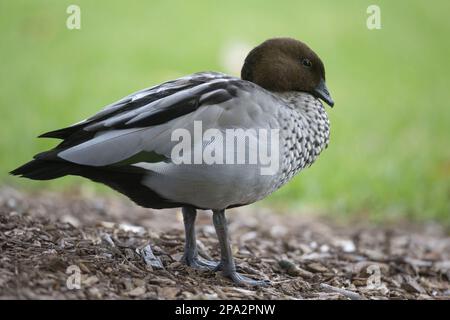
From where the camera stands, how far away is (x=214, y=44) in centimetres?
1027

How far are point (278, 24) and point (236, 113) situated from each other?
7.67 m

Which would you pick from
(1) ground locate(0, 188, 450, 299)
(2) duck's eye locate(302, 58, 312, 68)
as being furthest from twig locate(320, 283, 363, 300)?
(2) duck's eye locate(302, 58, 312, 68)

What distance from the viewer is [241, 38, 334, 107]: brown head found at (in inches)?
158

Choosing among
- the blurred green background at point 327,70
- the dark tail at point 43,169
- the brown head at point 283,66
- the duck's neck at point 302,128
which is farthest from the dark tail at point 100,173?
the blurred green background at point 327,70

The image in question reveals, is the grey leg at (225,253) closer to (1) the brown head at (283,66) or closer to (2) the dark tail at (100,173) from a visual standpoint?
(2) the dark tail at (100,173)

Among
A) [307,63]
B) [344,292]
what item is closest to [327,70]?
[307,63]

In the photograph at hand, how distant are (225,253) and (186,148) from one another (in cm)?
66

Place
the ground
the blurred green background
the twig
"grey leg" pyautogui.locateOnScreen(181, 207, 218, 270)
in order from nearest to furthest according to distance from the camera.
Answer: the ground, the twig, "grey leg" pyautogui.locateOnScreen(181, 207, 218, 270), the blurred green background

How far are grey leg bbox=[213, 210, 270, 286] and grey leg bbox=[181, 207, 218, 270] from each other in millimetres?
197

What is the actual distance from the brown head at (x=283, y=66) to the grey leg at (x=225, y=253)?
0.84 metres

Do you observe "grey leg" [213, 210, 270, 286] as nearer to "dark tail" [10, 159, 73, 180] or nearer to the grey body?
the grey body

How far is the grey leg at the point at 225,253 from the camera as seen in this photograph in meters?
3.69

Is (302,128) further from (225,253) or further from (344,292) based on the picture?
(344,292)
